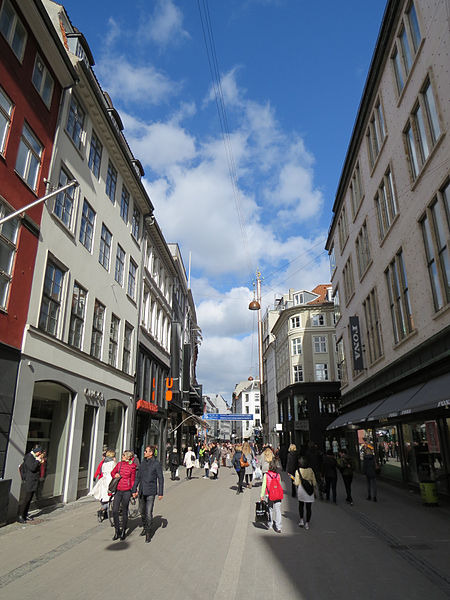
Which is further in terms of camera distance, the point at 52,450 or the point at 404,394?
the point at 404,394

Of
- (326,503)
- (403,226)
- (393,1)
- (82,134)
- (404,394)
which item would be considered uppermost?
(393,1)

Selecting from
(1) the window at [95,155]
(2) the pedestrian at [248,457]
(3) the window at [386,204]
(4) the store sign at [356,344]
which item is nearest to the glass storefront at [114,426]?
(2) the pedestrian at [248,457]

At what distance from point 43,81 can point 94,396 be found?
1103 centimetres

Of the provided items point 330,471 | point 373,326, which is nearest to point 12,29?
point 330,471

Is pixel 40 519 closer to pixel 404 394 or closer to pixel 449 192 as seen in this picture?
pixel 404 394

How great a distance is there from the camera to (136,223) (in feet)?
80.3

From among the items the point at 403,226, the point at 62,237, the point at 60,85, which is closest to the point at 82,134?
the point at 60,85

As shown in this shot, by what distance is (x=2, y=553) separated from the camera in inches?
296

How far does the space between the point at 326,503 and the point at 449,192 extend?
1030 cm

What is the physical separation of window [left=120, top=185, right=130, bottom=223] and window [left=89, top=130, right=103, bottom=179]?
3229 millimetres

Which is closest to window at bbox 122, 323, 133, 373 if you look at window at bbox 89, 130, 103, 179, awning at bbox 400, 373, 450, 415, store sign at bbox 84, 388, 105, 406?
store sign at bbox 84, 388, 105, 406

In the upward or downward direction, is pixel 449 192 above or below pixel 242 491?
above

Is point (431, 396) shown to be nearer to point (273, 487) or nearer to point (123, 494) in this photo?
point (273, 487)

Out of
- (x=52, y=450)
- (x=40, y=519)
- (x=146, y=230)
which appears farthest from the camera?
(x=146, y=230)
